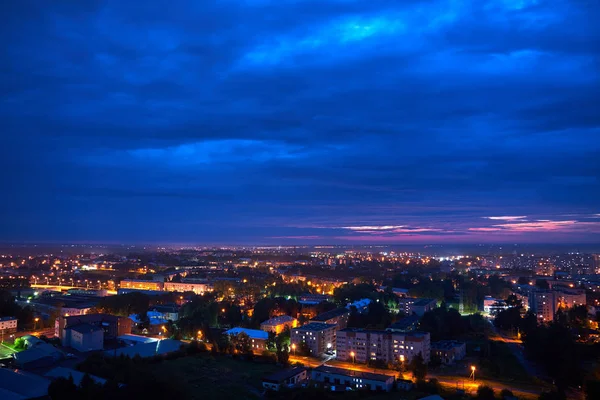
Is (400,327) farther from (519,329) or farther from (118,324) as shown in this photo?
(118,324)

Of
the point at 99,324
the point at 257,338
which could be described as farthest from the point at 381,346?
the point at 99,324

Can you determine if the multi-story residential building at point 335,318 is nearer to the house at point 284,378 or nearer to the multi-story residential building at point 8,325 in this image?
the house at point 284,378

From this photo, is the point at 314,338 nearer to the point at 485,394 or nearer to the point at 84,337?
the point at 485,394

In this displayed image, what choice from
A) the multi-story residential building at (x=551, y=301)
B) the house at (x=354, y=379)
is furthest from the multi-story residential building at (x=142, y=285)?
the house at (x=354, y=379)

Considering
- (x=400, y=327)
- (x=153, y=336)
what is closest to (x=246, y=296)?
(x=153, y=336)

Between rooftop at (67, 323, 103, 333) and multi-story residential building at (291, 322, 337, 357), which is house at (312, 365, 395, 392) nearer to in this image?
multi-story residential building at (291, 322, 337, 357)

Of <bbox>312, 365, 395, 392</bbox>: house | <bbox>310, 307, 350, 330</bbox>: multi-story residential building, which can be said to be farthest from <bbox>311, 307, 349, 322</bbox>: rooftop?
<bbox>312, 365, 395, 392</bbox>: house
